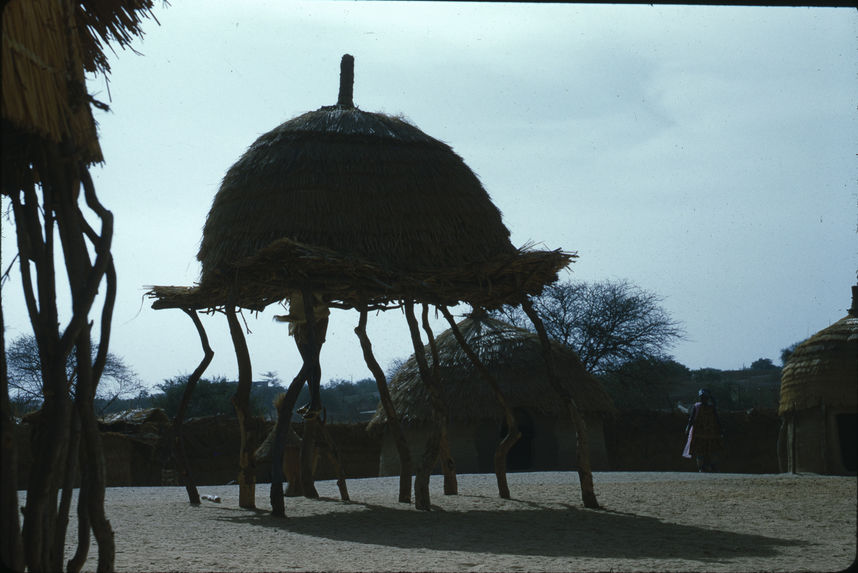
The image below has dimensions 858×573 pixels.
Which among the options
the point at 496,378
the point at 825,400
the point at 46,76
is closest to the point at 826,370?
the point at 825,400

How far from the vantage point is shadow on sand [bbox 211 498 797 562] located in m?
6.89

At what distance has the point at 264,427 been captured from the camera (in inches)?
843

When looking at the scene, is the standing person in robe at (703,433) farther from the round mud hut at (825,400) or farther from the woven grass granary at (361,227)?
the woven grass granary at (361,227)

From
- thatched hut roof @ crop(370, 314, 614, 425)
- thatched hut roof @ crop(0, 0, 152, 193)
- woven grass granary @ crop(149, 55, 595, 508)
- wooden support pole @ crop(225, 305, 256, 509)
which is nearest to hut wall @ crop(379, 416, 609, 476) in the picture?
thatched hut roof @ crop(370, 314, 614, 425)

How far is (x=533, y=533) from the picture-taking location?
26.5ft

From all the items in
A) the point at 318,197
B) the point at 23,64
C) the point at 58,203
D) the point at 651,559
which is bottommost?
the point at 651,559

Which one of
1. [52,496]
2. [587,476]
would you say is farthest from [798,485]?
[52,496]

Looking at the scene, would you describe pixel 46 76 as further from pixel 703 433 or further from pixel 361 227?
pixel 703 433

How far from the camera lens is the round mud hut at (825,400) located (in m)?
16.4

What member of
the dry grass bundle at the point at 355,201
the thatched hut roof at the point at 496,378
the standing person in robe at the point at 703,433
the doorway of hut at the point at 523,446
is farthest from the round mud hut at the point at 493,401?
the dry grass bundle at the point at 355,201

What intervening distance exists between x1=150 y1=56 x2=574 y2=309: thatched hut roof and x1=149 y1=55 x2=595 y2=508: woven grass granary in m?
0.01

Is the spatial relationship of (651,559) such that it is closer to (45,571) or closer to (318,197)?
(45,571)

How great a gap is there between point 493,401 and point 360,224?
10.5 meters

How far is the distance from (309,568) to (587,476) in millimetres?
5130
